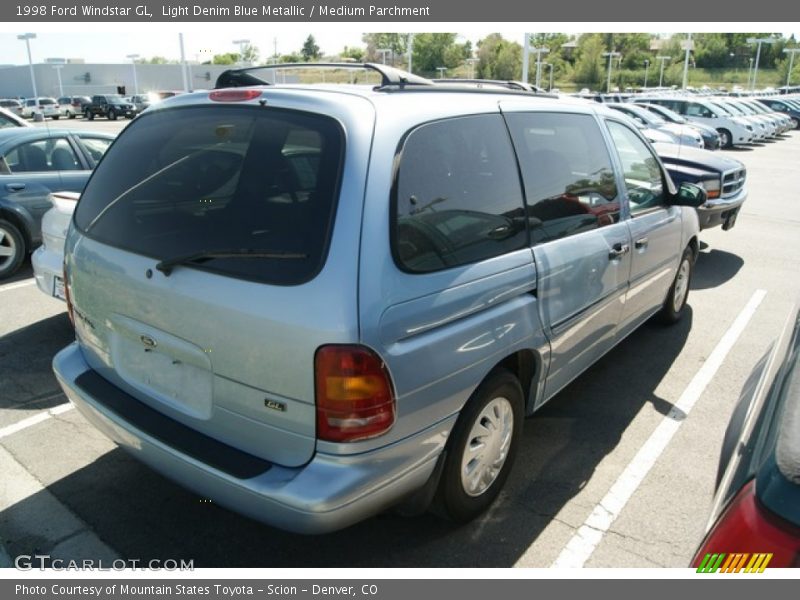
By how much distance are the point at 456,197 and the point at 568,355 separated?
1241 millimetres

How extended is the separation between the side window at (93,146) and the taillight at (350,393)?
6.38 meters

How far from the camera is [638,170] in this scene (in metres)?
4.44

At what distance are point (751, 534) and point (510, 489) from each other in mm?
2022

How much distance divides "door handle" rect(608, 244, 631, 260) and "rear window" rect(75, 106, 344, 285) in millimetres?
2004

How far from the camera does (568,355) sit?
11.2 ft

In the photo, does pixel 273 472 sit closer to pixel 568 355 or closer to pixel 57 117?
pixel 568 355

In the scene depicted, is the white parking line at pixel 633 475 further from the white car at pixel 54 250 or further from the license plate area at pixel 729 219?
the white car at pixel 54 250

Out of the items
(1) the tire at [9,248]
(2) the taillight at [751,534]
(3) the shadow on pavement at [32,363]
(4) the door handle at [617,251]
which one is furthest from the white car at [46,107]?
(2) the taillight at [751,534]

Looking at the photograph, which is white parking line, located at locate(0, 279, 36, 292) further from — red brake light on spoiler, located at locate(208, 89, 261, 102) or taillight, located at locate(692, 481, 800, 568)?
taillight, located at locate(692, 481, 800, 568)

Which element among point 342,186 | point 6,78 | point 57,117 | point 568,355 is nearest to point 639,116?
point 568,355

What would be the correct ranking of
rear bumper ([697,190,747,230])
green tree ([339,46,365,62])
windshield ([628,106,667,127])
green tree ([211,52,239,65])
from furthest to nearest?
green tree ([211,52,239,65]) → green tree ([339,46,365,62]) → windshield ([628,106,667,127]) → rear bumper ([697,190,747,230])

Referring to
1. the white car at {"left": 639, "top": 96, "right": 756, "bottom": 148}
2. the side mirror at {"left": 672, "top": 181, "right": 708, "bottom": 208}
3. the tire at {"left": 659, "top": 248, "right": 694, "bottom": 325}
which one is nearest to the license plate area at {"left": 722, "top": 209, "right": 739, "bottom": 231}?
the tire at {"left": 659, "top": 248, "right": 694, "bottom": 325}

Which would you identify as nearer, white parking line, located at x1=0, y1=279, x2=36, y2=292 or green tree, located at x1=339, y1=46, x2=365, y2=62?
white parking line, located at x1=0, y1=279, x2=36, y2=292

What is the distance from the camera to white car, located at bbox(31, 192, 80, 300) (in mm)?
4883
